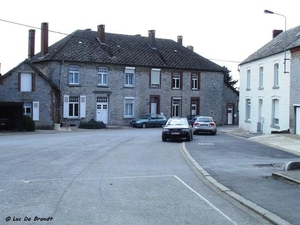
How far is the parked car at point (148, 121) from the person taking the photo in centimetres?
4912

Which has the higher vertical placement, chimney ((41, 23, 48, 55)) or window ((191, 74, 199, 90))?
chimney ((41, 23, 48, 55))

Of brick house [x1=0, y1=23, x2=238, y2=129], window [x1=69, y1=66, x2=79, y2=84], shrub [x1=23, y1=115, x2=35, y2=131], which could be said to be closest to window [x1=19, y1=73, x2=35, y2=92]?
brick house [x1=0, y1=23, x2=238, y2=129]

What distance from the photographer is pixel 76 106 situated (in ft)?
154

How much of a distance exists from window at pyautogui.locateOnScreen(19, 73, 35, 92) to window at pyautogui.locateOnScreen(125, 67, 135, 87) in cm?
1197

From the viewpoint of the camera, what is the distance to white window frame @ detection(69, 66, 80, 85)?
153 feet

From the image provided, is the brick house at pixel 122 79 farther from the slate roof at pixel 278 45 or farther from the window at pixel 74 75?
the slate roof at pixel 278 45

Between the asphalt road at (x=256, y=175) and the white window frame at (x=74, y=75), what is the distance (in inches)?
1068

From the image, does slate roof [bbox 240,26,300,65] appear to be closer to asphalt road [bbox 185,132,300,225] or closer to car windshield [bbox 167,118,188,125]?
car windshield [bbox 167,118,188,125]

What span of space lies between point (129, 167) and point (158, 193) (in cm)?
505

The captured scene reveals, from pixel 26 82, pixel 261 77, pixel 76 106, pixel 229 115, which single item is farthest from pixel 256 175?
pixel 229 115

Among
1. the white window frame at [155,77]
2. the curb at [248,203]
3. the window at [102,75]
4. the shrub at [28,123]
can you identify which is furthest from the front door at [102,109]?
the curb at [248,203]

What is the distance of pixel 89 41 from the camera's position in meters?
50.0

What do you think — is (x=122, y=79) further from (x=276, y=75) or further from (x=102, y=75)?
(x=276, y=75)

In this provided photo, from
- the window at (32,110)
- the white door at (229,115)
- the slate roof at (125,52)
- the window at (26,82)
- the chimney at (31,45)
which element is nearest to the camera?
the window at (26,82)
